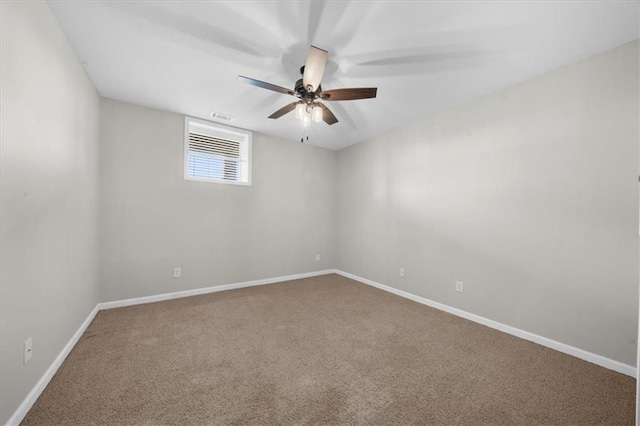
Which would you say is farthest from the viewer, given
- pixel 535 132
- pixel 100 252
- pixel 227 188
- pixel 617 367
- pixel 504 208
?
pixel 227 188

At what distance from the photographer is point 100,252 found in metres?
2.94

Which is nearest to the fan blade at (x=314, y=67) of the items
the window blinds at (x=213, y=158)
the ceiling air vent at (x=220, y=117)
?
the ceiling air vent at (x=220, y=117)

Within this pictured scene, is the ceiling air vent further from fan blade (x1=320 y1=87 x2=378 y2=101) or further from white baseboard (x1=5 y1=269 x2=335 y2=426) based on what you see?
white baseboard (x1=5 y1=269 x2=335 y2=426)

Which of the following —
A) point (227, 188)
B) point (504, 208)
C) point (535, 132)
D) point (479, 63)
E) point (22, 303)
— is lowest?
point (22, 303)

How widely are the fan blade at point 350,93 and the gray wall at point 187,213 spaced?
2277mm

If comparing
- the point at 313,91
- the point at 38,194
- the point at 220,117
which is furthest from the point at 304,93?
the point at 38,194

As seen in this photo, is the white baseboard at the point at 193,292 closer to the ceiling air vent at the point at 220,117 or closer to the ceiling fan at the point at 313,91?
the ceiling air vent at the point at 220,117

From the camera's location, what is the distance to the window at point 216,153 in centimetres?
359

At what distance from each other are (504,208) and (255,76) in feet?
9.73

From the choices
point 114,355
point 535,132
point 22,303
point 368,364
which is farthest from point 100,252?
point 535,132

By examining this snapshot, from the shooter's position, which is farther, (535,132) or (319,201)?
(319,201)

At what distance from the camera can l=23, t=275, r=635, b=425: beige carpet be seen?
1442 mm

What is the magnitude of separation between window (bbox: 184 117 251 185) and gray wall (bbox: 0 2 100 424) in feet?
4.20

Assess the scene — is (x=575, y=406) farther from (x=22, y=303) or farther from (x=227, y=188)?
(x=227, y=188)
